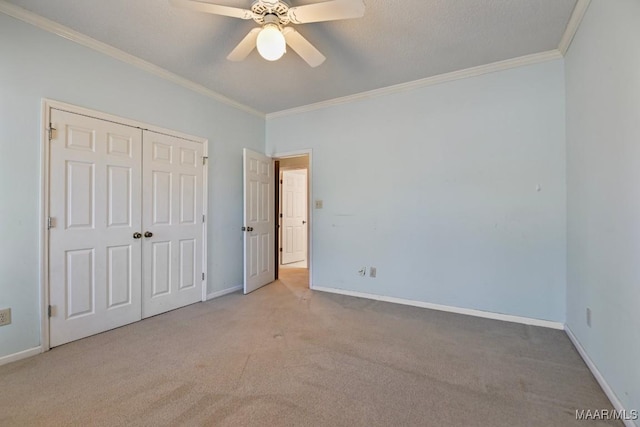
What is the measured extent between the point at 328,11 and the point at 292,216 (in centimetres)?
476

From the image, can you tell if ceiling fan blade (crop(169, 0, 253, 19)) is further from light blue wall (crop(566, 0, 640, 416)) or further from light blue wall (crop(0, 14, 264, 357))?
light blue wall (crop(566, 0, 640, 416))

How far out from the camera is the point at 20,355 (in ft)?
7.08

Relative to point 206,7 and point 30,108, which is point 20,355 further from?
point 206,7

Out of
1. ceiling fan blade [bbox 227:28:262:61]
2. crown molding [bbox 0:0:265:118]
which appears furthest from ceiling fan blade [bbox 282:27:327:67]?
crown molding [bbox 0:0:265:118]

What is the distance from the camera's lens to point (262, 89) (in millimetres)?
3557

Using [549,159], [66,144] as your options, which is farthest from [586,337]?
[66,144]

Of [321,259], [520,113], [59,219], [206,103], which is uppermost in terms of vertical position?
[206,103]

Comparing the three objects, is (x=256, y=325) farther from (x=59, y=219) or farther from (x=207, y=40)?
(x=207, y=40)

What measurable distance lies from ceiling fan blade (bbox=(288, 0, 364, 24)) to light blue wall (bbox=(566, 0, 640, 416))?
4.62 feet

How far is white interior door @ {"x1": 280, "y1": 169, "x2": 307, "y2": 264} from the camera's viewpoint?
6105mm

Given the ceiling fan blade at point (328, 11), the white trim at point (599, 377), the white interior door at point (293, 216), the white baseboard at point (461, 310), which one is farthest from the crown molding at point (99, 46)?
the white trim at point (599, 377)

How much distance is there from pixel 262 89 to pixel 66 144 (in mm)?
2074

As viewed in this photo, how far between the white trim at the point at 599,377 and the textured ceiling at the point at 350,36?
2.58 meters

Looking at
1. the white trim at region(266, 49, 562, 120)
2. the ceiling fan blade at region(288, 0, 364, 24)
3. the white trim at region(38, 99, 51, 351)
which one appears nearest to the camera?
the ceiling fan blade at region(288, 0, 364, 24)
